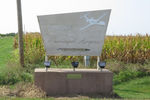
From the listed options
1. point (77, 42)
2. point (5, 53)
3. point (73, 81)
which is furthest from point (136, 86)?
point (5, 53)

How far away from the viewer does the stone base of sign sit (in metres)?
7.48

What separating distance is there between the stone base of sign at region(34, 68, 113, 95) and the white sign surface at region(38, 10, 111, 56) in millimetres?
901

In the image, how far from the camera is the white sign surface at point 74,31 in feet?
26.3

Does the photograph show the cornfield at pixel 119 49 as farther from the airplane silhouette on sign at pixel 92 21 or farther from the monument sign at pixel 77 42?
the airplane silhouette on sign at pixel 92 21

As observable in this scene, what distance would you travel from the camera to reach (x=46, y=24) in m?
8.02

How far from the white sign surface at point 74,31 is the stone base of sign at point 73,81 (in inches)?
35.5

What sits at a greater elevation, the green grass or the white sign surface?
the white sign surface

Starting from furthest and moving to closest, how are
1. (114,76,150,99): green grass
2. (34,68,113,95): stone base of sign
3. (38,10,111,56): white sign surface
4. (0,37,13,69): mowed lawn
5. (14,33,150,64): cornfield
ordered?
1. (0,37,13,69): mowed lawn
2. (14,33,150,64): cornfield
3. (114,76,150,99): green grass
4. (38,10,111,56): white sign surface
5. (34,68,113,95): stone base of sign

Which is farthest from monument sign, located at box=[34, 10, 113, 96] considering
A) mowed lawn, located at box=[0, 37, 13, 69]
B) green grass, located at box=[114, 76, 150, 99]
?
mowed lawn, located at box=[0, 37, 13, 69]

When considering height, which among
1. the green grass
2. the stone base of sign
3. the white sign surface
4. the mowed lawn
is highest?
the white sign surface

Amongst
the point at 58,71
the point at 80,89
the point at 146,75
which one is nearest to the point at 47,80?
the point at 58,71

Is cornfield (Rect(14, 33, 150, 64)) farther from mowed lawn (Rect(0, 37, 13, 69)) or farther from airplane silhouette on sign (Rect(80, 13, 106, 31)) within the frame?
airplane silhouette on sign (Rect(80, 13, 106, 31))

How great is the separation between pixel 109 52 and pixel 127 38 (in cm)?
158

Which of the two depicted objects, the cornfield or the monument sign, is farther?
the cornfield
